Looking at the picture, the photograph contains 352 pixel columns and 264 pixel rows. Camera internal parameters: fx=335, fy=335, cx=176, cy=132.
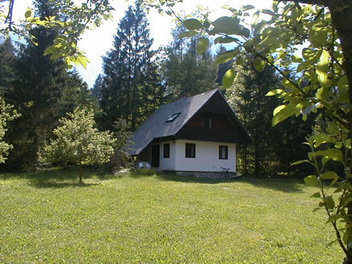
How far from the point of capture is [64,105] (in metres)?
25.5

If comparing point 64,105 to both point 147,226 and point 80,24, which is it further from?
point 80,24

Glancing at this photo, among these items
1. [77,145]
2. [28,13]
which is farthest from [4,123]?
[28,13]

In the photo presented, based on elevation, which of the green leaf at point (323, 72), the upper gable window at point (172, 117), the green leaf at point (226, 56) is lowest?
the green leaf at point (323, 72)

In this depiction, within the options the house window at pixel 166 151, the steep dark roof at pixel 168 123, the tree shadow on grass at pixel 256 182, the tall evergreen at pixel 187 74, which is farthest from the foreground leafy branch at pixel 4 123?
the tall evergreen at pixel 187 74

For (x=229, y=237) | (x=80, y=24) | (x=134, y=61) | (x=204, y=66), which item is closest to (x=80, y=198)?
(x=229, y=237)

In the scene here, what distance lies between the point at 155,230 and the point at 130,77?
2963 cm

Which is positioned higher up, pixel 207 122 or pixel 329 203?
pixel 207 122

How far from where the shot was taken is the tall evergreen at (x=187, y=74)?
1516 inches

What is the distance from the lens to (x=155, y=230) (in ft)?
24.0

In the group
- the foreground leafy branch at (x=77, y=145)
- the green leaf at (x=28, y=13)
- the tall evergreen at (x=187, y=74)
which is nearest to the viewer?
the green leaf at (x=28, y=13)

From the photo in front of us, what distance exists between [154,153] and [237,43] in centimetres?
2469

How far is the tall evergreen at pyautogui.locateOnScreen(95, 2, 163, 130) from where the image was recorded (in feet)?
111

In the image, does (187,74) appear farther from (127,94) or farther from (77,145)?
(77,145)

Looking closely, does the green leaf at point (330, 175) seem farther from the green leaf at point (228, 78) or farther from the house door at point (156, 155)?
the house door at point (156, 155)
